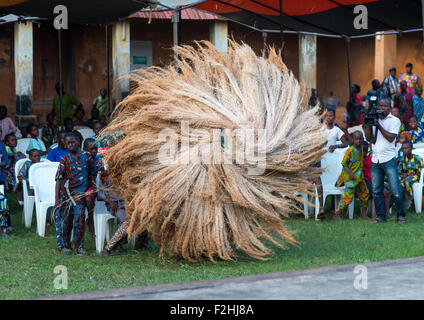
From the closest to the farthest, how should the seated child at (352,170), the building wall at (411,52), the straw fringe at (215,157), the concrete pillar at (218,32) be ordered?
1. the straw fringe at (215,157)
2. the seated child at (352,170)
3. the concrete pillar at (218,32)
4. the building wall at (411,52)

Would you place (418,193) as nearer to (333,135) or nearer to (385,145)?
(333,135)

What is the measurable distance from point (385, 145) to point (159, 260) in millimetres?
3460

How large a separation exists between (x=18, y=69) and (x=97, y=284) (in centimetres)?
1150

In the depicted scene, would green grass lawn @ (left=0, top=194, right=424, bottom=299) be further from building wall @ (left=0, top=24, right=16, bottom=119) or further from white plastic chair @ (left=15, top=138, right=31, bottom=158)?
building wall @ (left=0, top=24, right=16, bottom=119)

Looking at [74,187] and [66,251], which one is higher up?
[74,187]

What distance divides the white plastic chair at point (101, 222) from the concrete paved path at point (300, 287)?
215cm

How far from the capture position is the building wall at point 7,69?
17906 mm

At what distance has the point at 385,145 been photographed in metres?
9.09

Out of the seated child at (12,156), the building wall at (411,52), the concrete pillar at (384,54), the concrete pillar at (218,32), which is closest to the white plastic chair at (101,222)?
the seated child at (12,156)

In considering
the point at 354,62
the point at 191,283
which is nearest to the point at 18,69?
the point at 354,62

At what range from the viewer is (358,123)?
1576 centimetres

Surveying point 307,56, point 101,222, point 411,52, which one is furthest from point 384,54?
point 101,222

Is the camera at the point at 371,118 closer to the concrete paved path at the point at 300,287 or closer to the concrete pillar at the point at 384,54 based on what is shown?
the concrete paved path at the point at 300,287

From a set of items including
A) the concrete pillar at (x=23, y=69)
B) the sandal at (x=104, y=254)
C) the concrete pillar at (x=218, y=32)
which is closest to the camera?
the sandal at (x=104, y=254)
